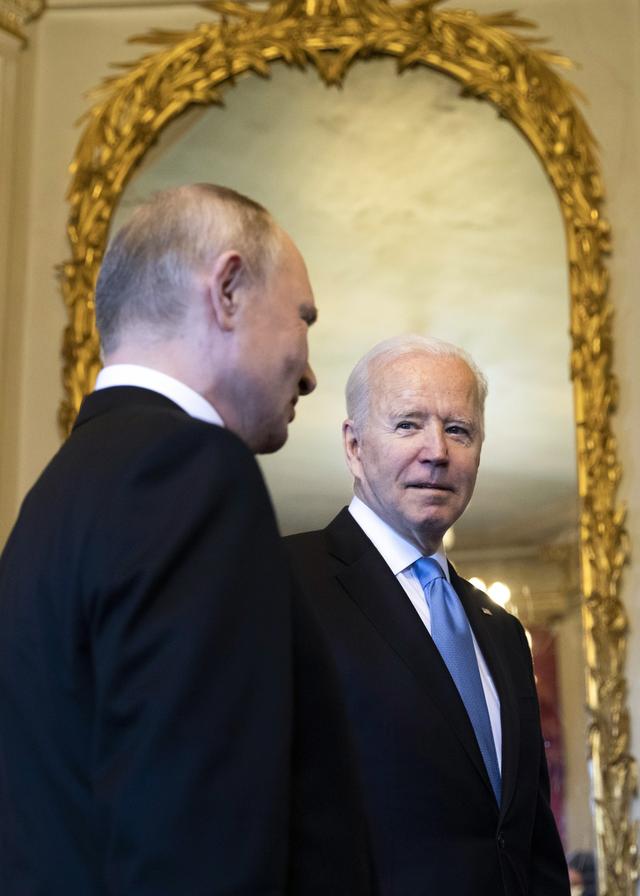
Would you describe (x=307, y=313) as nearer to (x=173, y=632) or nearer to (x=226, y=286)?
(x=226, y=286)

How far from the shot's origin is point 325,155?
4.81 metres

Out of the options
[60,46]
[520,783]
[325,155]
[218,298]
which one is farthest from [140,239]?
[60,46]

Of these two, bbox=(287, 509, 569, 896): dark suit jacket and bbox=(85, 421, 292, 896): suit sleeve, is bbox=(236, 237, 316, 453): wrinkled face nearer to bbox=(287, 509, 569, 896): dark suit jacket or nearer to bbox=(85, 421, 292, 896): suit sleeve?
bbox=(85, 421, 292, 896): suit sleeve

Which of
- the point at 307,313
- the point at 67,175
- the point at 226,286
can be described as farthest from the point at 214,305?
the point at 67,175

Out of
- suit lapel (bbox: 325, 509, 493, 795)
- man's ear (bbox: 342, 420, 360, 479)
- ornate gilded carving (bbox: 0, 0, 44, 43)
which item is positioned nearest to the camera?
suit lapel (bbox: 325, 509, 493, 795)

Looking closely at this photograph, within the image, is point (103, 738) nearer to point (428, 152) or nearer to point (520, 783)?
point (520, 783)

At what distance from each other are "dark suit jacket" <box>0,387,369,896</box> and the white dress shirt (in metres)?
1.20

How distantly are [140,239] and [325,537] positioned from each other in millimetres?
1248

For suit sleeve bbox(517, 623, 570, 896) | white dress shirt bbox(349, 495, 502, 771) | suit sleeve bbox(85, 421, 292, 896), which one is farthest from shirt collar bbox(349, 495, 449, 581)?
suit sleeve bbox(85, 421, 292, 896)

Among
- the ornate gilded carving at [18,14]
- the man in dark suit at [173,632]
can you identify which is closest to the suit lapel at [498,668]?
the man in dark suit at [173,632]

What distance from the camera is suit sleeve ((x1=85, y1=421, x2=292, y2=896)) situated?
1.23 meters

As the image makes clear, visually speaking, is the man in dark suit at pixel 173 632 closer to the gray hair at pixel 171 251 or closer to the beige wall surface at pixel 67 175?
the gray hair at pixel 171 251

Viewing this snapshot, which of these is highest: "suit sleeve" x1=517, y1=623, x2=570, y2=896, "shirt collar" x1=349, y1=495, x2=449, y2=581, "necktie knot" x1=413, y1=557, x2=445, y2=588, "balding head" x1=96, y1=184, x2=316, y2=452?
"balding head" x1=96, y1=184, x2=316, y2=452

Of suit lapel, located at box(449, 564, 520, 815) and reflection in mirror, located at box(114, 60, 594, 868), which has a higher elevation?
reflection in mirror, located at box(114, 60, 594, 868)
